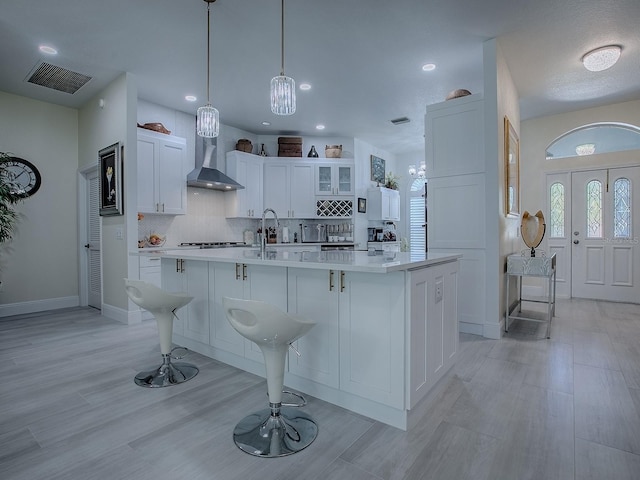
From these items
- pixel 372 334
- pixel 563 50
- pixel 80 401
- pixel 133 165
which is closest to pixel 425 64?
pixel 563 50

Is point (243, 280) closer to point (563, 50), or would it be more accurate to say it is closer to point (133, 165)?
point (133, 165)

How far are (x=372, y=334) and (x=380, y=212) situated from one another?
17.2 feet

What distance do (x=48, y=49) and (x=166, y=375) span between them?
3.54 m

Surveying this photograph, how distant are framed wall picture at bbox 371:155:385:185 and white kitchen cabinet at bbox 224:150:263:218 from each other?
2.44m

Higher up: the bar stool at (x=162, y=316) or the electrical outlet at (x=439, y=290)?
the electrical outlet at (x=439, y=290)

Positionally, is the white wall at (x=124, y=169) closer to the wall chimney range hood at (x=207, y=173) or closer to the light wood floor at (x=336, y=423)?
the wall chimney range hood at (x=207, y=173)

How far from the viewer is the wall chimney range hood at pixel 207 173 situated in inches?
197

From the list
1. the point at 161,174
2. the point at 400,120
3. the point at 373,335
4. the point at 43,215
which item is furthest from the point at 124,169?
the point at 400,120

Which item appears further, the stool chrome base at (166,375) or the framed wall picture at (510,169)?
the framed wall picture at (510,169)

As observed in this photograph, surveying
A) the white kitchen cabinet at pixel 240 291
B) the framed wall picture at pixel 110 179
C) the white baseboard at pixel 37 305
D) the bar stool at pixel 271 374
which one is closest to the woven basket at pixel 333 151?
the framed wall picture at pixel 110 179

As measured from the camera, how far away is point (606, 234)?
5328mm

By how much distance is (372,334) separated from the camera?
→ 6.32 feet

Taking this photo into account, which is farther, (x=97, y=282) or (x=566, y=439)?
(x=97, y=282)

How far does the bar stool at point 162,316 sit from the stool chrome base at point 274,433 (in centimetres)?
85
